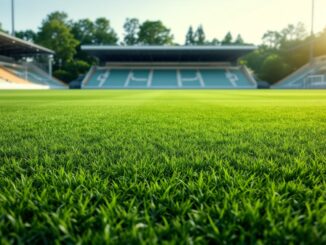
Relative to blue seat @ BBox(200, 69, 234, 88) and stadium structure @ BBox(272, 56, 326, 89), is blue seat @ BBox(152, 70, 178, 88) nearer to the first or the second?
blue seat @ BBox(200, 69, 234, 88)

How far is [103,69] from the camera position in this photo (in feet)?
154

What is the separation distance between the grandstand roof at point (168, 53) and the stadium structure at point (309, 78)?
867 centimetres

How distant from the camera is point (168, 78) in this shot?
43000 mm

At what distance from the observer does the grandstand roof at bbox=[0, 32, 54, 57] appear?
3173 centimetres

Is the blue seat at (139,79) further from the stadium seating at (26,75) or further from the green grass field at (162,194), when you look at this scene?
the green grass field at (162,194)

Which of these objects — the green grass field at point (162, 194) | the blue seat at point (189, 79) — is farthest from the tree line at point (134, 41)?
the green grass field at point (162, 194)

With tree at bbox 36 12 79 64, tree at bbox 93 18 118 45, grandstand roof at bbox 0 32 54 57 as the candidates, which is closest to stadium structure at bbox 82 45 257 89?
grandstand roof at bbox 0 32 54 57

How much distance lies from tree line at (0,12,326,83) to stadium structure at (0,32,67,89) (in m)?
4.95

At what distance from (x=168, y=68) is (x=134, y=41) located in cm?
2583

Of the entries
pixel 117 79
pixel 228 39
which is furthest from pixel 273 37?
pixel 117 79

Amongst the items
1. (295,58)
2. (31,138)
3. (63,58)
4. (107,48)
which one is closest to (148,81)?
(107,48)

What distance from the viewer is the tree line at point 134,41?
159 ft

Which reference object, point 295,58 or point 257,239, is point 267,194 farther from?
point 295,58

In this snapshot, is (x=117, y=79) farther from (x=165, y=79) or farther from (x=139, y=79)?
(x=165, y=79)
